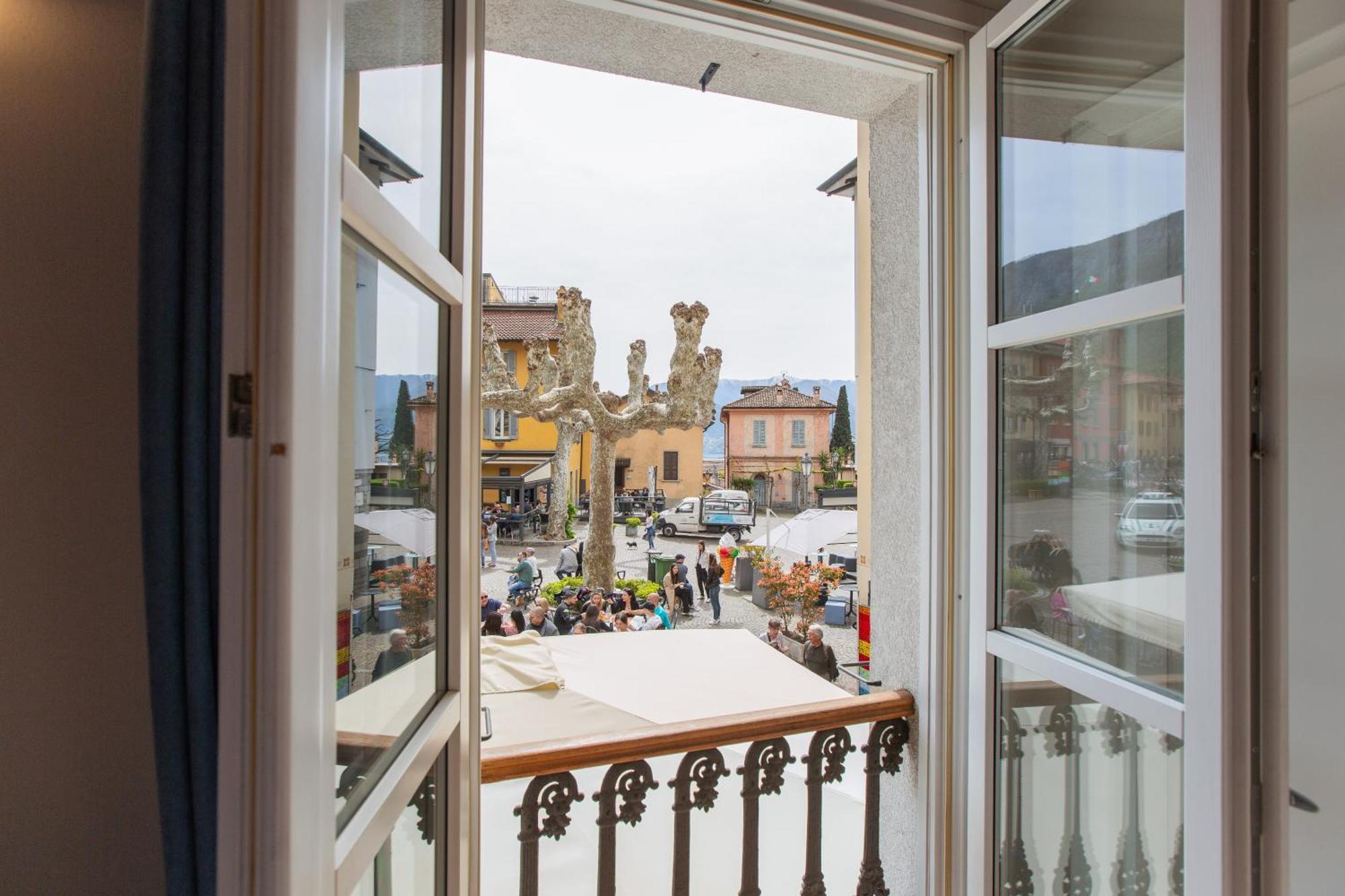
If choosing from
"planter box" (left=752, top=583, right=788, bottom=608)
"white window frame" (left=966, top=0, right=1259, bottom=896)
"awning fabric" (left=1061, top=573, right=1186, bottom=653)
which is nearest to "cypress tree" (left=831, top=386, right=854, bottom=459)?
"planter box" (left=752, top=583, right=788, bottom=608)

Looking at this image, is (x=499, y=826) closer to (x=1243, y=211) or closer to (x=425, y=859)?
(x=425, y=859)

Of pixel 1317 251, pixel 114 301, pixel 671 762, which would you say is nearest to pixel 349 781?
pixel 114 301

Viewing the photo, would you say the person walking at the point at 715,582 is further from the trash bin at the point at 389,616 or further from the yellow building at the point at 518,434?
the trash bin at the point at 389,616

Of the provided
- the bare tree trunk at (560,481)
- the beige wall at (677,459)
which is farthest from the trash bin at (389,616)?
the beige wall at (677,459)

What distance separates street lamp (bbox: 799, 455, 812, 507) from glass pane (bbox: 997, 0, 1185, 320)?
12961 mm

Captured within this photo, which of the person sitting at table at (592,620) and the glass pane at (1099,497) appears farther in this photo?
the person sitting at table at (592,620)

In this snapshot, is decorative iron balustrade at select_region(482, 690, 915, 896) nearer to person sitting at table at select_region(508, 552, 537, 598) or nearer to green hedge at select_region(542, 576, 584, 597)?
person sitting at table at select_region(508, 552, 537, 598)

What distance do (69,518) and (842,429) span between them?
51.9 feet

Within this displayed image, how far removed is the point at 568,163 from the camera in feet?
45.8

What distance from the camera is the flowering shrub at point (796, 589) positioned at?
8617mm

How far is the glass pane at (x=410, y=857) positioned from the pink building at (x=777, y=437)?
1514cm

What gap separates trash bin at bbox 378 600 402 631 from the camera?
2.25 ft

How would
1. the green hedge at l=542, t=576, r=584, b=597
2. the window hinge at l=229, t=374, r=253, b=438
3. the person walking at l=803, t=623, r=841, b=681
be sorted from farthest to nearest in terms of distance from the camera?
the green hedge at l=542, t=576, r=584, b=597
the person walking at l=803, t=623, r=841, b=681
the window hinge at l=229, t=374, r=253, b=438

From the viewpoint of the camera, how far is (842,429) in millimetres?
15820
